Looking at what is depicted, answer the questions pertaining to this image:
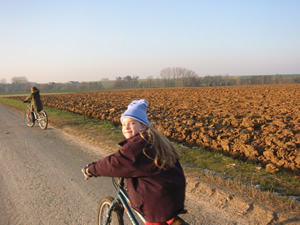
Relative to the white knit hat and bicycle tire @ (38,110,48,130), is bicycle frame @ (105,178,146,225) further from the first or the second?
bicycle tire @ (38,110,48,130)

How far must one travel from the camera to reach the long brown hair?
81.4 inches

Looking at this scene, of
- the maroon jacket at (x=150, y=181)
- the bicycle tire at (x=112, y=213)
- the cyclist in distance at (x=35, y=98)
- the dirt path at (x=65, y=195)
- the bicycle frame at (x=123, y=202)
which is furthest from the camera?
the cyclist in distance at (x=35, y=98)

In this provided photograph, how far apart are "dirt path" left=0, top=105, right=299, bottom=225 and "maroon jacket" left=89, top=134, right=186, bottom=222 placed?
1699 mm

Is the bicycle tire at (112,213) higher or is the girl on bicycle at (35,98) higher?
the girl on bicycle at (35,98)

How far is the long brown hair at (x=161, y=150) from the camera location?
2.07m

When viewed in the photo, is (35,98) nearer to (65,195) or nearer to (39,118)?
(39,118)

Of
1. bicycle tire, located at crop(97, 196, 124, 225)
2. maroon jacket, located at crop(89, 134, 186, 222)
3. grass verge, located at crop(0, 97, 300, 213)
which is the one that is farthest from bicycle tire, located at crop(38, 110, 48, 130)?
maroon jacket, located at crop(89, 134, 186, 222)

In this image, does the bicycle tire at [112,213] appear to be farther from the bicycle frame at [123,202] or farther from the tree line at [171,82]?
the tree line at [171,82]

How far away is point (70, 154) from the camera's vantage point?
7.08 meters

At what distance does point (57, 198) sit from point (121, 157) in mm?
2931

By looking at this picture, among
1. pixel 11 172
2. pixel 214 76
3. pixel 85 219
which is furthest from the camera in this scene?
pixel 214 76

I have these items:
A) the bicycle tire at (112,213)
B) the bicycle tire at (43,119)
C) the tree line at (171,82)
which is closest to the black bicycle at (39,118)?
the bicycle tire at (43,119)

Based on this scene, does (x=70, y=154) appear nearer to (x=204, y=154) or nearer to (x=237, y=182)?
(x=204, y=154)

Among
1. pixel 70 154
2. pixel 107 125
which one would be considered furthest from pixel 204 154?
pixel 107 125
